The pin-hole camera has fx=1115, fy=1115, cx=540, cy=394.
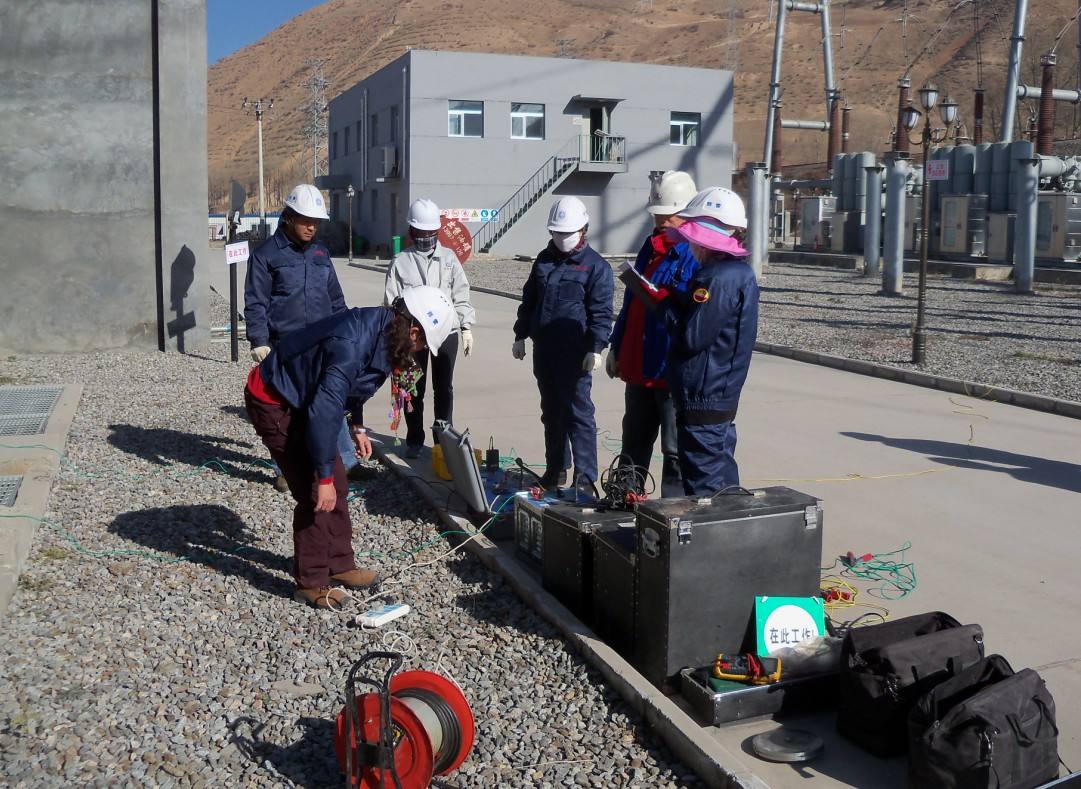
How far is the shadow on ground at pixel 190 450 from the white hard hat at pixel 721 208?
13.1ft

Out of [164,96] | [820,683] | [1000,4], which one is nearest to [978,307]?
[164,96]

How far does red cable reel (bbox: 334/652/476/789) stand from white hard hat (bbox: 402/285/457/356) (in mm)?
1465

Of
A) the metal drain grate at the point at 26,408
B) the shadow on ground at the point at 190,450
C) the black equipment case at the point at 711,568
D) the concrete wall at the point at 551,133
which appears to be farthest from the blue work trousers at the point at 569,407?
the concrete wall at the point at 551,133

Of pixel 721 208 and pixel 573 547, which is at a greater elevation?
pixel 721 208

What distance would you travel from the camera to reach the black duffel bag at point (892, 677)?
3.74 metres

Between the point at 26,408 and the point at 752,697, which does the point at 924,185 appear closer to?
the point at 26,408

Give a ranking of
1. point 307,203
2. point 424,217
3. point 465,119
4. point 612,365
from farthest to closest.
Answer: point 465,119
point 424,217
point 307,203
point 612,365

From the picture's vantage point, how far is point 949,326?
17578 millimetres

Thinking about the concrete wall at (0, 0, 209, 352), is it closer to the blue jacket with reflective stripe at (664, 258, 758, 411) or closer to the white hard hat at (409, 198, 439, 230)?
the white hard hat at (409, 198, 439, 230)

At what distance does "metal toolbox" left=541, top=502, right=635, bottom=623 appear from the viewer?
4910mm

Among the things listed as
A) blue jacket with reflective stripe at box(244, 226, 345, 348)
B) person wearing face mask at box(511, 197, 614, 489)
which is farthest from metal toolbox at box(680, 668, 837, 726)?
blue jacket with reflective stripe at box(244, 226, 345, 348)

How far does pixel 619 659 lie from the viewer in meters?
4.45

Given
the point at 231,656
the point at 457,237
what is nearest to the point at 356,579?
the point at 231,656

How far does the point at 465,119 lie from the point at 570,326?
4114 cm
